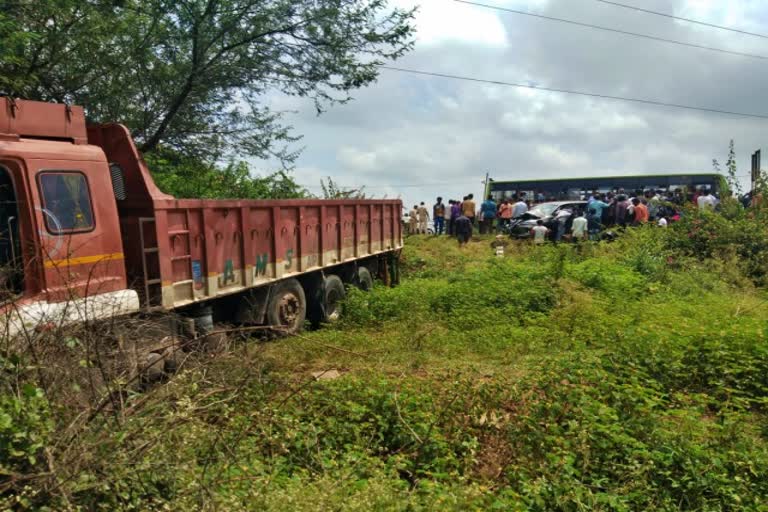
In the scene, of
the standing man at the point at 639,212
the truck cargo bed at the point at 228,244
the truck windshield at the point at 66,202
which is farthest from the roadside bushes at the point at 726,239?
the truck windshield at the point at 66,202

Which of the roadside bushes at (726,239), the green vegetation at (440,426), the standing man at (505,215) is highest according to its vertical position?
the standing man at (505,215)

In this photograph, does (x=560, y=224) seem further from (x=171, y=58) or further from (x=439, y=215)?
(x=171, y=58)

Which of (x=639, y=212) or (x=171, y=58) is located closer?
(x=171, y=58)

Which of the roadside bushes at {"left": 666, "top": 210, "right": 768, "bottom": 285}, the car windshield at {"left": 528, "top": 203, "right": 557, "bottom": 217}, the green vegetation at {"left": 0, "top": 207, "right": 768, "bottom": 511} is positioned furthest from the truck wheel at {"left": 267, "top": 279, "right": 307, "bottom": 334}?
the car windshield at {"left": 528, "top": 203, "right": 557, "bottom": 217}

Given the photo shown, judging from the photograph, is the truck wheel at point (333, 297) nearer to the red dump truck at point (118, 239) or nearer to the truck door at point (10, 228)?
the red dump truck at point (118, 239)

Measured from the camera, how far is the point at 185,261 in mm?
6715

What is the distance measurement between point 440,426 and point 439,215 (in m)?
20.1

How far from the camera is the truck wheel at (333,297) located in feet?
33.4

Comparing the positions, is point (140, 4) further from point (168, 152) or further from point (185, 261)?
point (185, 261)

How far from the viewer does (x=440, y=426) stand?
4.91m

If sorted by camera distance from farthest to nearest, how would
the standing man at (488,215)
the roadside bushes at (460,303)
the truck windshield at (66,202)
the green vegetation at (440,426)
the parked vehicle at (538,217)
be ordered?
the standing man at (488,215)
the parked vehicle at (538,217)
the roadside bushes at (460,303)
the truck windshield at (66,202)
the green vegetation at (440,426)

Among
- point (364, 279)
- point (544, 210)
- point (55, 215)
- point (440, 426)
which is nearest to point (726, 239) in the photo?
point (544, 210)

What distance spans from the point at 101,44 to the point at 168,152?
252cm

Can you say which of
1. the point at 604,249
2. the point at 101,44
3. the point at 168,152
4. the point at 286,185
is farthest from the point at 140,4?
the point at 604,249
